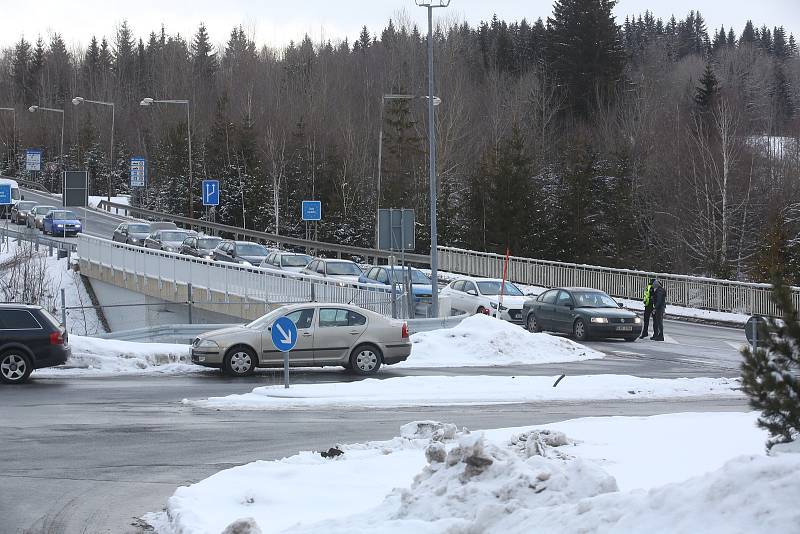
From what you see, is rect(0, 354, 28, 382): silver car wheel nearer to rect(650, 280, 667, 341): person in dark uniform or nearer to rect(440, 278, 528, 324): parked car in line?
rect(440, 278, 528, 324): parked car in line

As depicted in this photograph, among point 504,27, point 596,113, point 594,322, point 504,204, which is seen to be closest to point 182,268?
point 594,322

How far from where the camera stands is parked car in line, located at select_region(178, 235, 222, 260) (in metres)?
51.9

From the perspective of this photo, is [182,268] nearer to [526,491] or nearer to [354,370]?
[354,370]

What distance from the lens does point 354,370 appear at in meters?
21.9

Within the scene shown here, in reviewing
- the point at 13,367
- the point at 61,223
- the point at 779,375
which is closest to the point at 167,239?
the point at 61,223

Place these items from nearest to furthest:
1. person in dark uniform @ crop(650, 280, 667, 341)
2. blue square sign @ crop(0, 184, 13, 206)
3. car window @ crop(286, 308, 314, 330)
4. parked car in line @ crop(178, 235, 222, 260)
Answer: car window @ crop(286, 308, 314, 330) → person in dark uniform @ crop(650, 280, 667, 341) → parked car in line @ crop(178, 235, 222, 260) → blue square sign @ crop(0, 184, 13, 206)

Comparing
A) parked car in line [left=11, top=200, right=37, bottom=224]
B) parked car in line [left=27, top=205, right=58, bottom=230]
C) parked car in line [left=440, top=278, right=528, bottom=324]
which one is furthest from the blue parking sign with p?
parked car in line [left=11, top=200, right=37, bottom=224]

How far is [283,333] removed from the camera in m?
17.8

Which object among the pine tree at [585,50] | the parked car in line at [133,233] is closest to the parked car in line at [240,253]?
the parked car in line at [133,233]

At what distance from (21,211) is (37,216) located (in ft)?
20.9

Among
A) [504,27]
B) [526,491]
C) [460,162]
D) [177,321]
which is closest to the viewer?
[526,491]

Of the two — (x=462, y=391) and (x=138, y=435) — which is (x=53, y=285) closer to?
(x=462, y=391)

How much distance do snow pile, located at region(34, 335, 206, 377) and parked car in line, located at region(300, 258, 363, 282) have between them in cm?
1613

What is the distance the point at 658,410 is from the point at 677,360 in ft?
33.5
